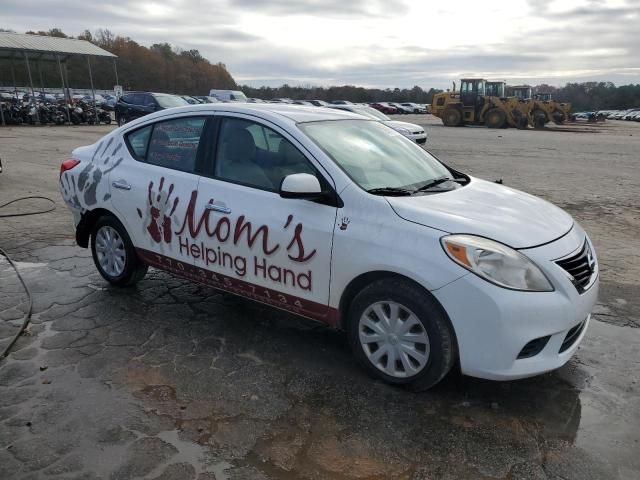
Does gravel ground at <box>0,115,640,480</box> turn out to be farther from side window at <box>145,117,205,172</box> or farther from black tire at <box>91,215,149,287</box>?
side window at <box>145,117,205,172</box>

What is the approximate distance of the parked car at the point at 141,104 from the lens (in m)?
23.0

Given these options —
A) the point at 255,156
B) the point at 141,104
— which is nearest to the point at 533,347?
the point at 255,156

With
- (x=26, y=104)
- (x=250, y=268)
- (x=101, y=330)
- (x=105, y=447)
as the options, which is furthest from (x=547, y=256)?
(x=26, y=104)

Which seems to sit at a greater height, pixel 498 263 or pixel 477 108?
pixel 498 263

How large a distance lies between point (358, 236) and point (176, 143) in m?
1.88

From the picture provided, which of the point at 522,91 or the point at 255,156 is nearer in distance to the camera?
the point at 255,156

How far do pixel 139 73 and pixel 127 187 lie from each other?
267ft

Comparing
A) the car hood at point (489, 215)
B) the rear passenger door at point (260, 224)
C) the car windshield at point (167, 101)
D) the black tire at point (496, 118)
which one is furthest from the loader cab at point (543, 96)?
the rear passenger door at point (260, 224)

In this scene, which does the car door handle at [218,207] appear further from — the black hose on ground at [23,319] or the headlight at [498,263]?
the black hose on ground at [23,319]

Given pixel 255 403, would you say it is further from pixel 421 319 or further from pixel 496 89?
pixel 496 89

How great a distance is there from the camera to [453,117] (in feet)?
114

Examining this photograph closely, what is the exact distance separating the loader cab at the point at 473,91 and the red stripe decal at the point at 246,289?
107 ft

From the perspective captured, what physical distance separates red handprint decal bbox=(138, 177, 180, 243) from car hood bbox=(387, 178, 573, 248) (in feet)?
5.91

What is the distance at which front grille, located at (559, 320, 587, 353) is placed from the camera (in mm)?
3109
